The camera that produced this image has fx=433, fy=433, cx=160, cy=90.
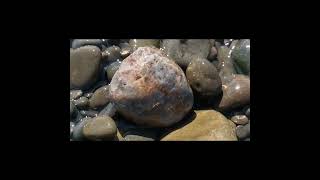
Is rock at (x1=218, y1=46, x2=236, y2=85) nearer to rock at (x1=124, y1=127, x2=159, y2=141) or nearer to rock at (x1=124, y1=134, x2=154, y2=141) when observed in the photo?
rock at (x1=124, y1=127, x2=159, y2=141)

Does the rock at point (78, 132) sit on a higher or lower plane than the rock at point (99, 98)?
lower

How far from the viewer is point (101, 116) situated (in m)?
5.14

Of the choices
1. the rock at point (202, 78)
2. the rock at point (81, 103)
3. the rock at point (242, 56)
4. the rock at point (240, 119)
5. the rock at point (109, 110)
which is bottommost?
the rock at point (240, 119)

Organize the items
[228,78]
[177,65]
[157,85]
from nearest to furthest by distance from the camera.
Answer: [157,85] < [177,65] < [228,78]

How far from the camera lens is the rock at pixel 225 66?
565cm

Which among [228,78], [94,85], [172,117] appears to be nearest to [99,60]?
[94,85]

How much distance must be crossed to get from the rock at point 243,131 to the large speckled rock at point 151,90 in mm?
654

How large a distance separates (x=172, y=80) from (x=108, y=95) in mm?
950

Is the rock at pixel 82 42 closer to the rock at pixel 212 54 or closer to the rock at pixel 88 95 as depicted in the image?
the rock at pixel 88 95

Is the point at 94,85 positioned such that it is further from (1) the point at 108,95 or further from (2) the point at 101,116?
(2) the point at 101,116

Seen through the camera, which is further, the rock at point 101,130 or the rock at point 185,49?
the rock at point 185,49

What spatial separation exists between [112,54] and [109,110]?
2.99 feet

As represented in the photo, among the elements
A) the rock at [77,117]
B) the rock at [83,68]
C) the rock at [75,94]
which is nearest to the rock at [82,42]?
the rock at [83,68]

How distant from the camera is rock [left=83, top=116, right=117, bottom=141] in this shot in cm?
490
